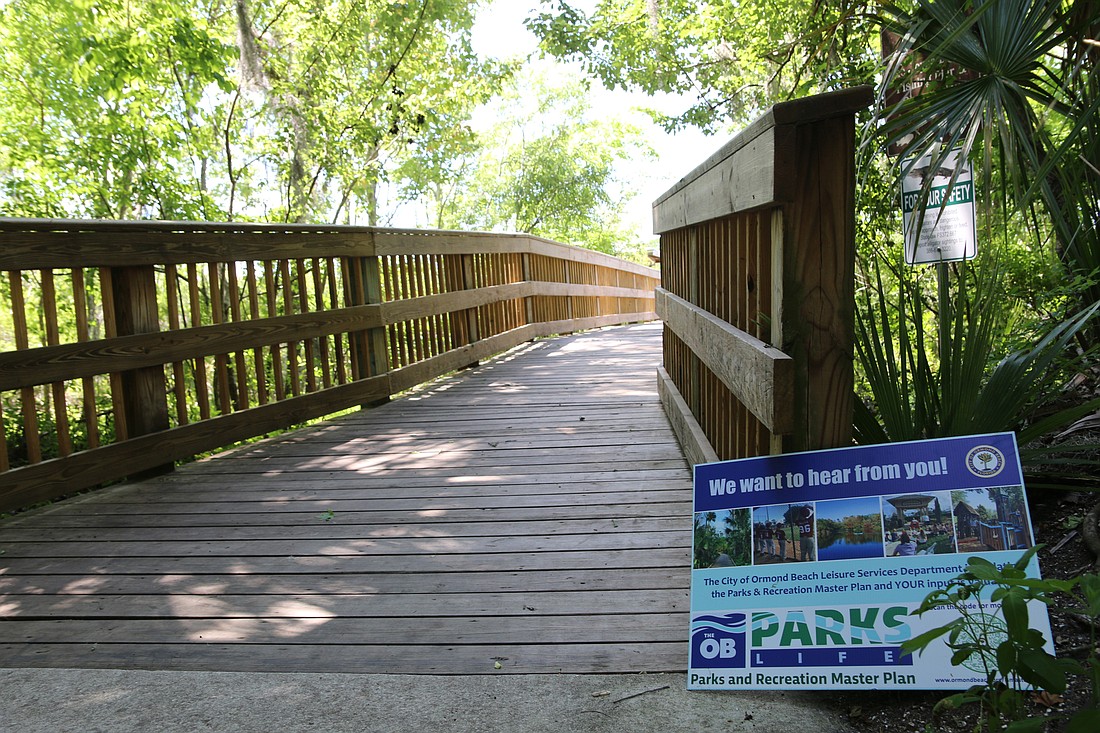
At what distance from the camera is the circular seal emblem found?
1.83 metres

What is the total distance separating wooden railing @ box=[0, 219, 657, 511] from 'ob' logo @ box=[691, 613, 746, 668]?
2858mm

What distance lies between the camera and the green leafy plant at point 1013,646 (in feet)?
4.39

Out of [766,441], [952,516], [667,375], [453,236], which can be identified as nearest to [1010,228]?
[667,375]

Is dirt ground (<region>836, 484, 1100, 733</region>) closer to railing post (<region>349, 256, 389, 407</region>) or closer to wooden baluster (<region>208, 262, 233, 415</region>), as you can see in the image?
wooden baluster (<region>208, 262, 233, 415</region>)

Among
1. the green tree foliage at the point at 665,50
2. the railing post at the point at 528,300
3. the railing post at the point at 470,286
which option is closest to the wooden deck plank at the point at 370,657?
the railing post at the point at 470,286

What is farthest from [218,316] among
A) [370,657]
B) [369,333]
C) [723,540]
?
[723,540]

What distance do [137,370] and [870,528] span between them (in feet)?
11.3

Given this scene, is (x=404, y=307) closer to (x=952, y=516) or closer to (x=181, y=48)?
(x=181, y=48)

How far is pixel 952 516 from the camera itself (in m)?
1.82

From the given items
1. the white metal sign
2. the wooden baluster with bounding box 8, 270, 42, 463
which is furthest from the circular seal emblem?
the wooden baluster with bounding box 8, 270, 42, 463

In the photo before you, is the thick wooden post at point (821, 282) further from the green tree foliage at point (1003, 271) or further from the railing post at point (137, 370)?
the railing post at point (137, 370)

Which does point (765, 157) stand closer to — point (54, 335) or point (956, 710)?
point (956, 710)

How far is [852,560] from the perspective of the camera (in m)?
1.88

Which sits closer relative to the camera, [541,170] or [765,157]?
[765,157]
